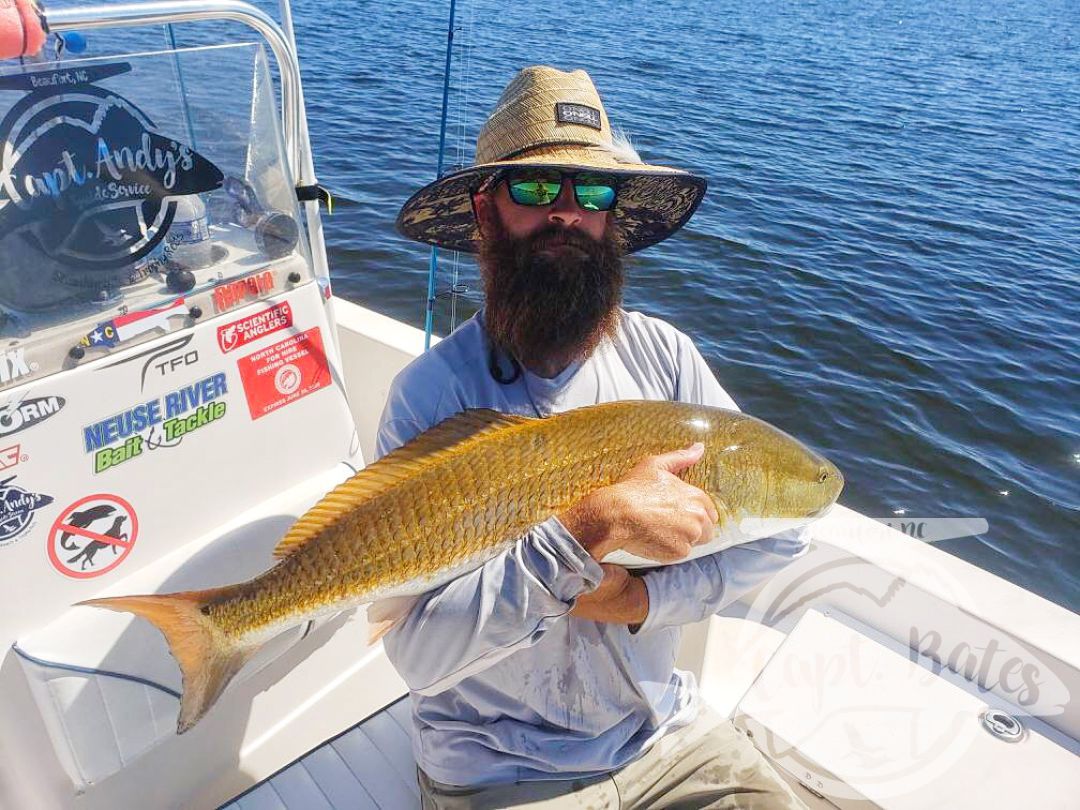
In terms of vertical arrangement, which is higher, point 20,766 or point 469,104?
point 20,766

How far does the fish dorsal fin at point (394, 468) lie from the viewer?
1.93m

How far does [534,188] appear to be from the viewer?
2365 millimetres

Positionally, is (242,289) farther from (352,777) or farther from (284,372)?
(352,777)

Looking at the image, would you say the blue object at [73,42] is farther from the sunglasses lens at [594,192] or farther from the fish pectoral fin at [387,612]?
the fish pectoral fin at [387,612]

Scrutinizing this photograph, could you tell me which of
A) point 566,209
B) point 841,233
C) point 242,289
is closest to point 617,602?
point 566,209

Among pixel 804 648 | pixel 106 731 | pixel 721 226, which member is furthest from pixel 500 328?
pixel 721 226

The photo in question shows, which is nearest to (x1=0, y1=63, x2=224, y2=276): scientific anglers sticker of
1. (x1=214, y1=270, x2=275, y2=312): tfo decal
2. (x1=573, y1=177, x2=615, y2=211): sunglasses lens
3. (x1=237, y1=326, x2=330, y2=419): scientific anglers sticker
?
(x1=214, y1=270, x2=275, y2=312): tfo decal

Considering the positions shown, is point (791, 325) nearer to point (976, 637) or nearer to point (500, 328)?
point (976, 637)

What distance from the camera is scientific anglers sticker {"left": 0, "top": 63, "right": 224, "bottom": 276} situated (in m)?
2.01

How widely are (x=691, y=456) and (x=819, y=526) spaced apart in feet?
5.40

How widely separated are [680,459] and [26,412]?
178 cm

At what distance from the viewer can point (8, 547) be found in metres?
2.08

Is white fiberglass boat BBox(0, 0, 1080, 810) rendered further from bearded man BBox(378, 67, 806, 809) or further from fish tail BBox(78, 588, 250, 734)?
bearded man BBox(378, 67, 806, 809)

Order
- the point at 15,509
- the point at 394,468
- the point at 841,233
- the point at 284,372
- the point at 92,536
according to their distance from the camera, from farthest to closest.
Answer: the point at 841,233 → the point at 284,372 → the point at 92,536 → the point at 15,509 → the point at 394,468
